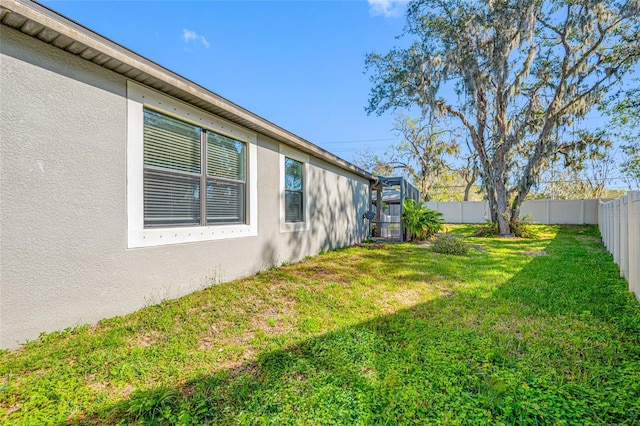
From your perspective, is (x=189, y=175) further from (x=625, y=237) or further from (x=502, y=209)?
(x=502, y=209)

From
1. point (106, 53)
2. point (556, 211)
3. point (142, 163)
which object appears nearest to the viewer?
point (106, 53)

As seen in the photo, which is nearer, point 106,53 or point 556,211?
point 106,53

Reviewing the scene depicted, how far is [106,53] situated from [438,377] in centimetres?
411

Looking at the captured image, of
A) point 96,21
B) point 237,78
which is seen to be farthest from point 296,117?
point 96,21

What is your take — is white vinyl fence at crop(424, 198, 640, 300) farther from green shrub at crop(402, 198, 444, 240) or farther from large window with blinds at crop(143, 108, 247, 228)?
large window with blinds at crop(143, 108, 247, 228)

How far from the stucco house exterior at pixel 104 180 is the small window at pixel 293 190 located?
49.2 inches

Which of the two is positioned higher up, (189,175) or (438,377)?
(189,175)

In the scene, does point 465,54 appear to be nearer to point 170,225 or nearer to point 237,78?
point 237,78

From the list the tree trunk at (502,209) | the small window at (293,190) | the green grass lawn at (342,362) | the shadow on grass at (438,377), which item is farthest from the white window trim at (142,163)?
the tree trunk at (502,209)

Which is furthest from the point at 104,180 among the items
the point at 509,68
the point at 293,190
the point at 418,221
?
the point at 509,68

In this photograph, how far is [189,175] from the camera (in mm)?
3920

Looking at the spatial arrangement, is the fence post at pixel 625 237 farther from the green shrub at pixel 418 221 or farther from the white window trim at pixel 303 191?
the green shrub at pixel 418 221

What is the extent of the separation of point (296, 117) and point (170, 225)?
2098 cm

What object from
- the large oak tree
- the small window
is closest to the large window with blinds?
the small window
